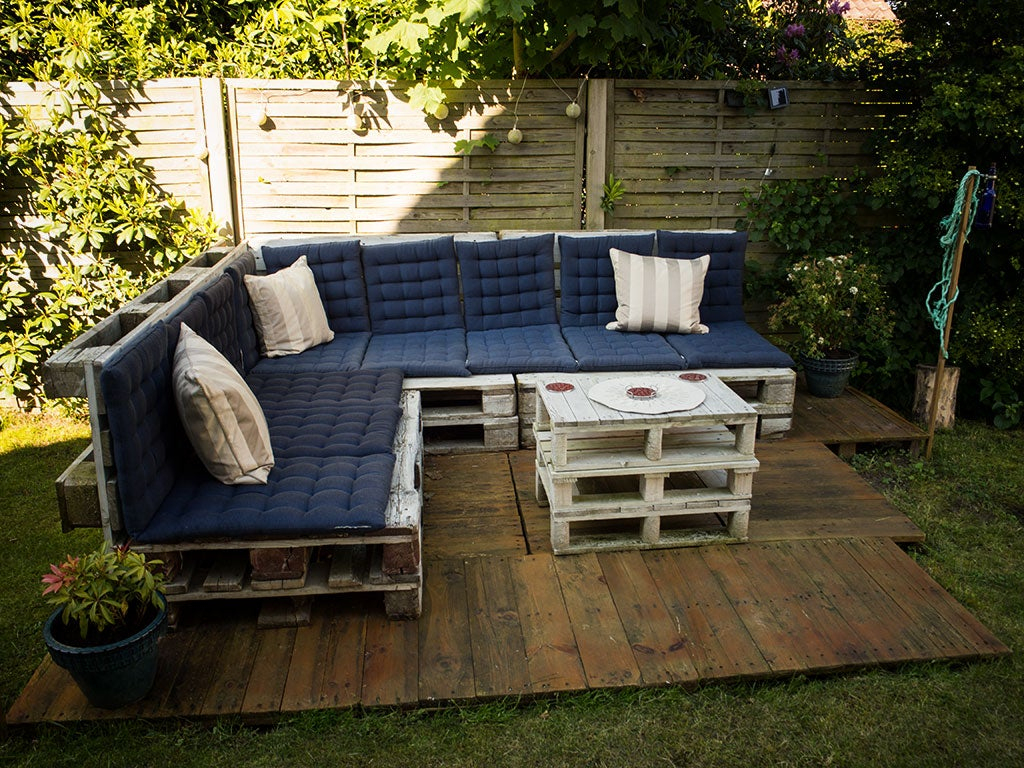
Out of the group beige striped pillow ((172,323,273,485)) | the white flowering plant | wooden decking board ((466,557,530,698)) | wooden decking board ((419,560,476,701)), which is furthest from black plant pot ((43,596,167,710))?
the white flowering plant

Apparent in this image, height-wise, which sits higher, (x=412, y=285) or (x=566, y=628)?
(x=412, y=285)

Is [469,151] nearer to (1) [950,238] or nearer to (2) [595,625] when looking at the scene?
(1) [950,238]

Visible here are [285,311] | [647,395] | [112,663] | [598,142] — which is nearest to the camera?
[112,663]

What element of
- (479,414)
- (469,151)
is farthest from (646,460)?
(469,151)

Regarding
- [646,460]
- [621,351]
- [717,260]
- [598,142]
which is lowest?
[646,460]

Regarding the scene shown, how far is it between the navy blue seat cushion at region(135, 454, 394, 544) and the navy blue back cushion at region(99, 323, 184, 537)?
68 millimetres

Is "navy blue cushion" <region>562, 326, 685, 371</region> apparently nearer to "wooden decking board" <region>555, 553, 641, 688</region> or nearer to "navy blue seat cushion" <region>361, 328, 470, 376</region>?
"navy blue seat cushion" <region>361, 328, 470, 376</region>

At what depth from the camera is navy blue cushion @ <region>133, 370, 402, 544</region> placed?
108 inches

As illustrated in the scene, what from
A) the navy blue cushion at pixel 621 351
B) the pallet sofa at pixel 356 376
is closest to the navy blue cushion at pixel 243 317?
the pallet sofa at pixel 356 376

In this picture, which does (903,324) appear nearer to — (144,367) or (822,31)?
(822,31)

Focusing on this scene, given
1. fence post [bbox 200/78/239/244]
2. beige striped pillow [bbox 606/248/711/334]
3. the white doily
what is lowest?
the white doily

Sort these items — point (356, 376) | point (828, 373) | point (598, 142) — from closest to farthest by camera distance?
point (356, 376) → point (828, 373) → point (598, 142)

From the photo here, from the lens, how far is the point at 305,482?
2982 millimetres

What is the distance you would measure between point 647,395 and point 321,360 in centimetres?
180
